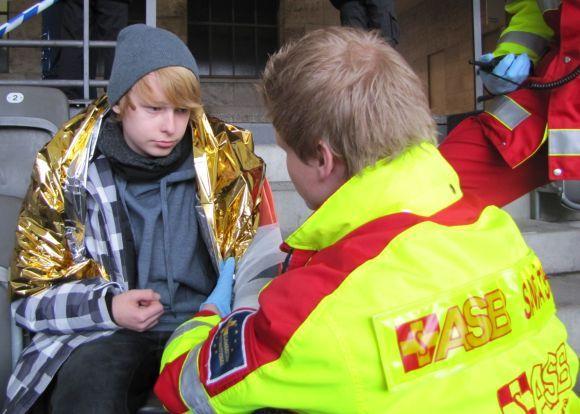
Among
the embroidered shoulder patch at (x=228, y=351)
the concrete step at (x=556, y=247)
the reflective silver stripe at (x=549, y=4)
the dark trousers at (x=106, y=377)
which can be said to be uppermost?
the reflective silver stripe at (x=549, y=4)

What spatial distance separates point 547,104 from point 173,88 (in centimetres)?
103

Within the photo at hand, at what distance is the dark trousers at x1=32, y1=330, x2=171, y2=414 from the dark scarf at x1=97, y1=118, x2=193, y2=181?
0.38 m

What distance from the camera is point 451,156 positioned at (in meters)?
1.74

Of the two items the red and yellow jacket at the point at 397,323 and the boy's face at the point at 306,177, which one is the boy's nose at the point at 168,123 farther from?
the red and yellow jacket at the point at 397,323

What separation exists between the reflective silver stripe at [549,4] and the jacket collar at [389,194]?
0.95 meters

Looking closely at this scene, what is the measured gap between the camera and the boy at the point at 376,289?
81cm

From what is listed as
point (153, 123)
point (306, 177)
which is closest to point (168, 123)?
point (153, 123)

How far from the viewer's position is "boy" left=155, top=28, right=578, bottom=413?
810 mm

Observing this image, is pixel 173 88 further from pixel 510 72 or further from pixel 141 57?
pixel 510 72

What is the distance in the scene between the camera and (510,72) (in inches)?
67.0

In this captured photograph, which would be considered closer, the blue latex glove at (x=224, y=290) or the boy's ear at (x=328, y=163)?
the boy's ear at (x=328, y=163)

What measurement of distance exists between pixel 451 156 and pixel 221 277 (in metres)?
0.78

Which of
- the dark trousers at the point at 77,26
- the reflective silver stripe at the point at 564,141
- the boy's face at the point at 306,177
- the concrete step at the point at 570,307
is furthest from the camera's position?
the dark trousers at the point at 77,26

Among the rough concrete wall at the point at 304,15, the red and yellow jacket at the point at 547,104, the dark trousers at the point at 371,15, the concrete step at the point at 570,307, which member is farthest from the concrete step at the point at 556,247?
the rough concrete wall at the point at 304,15
